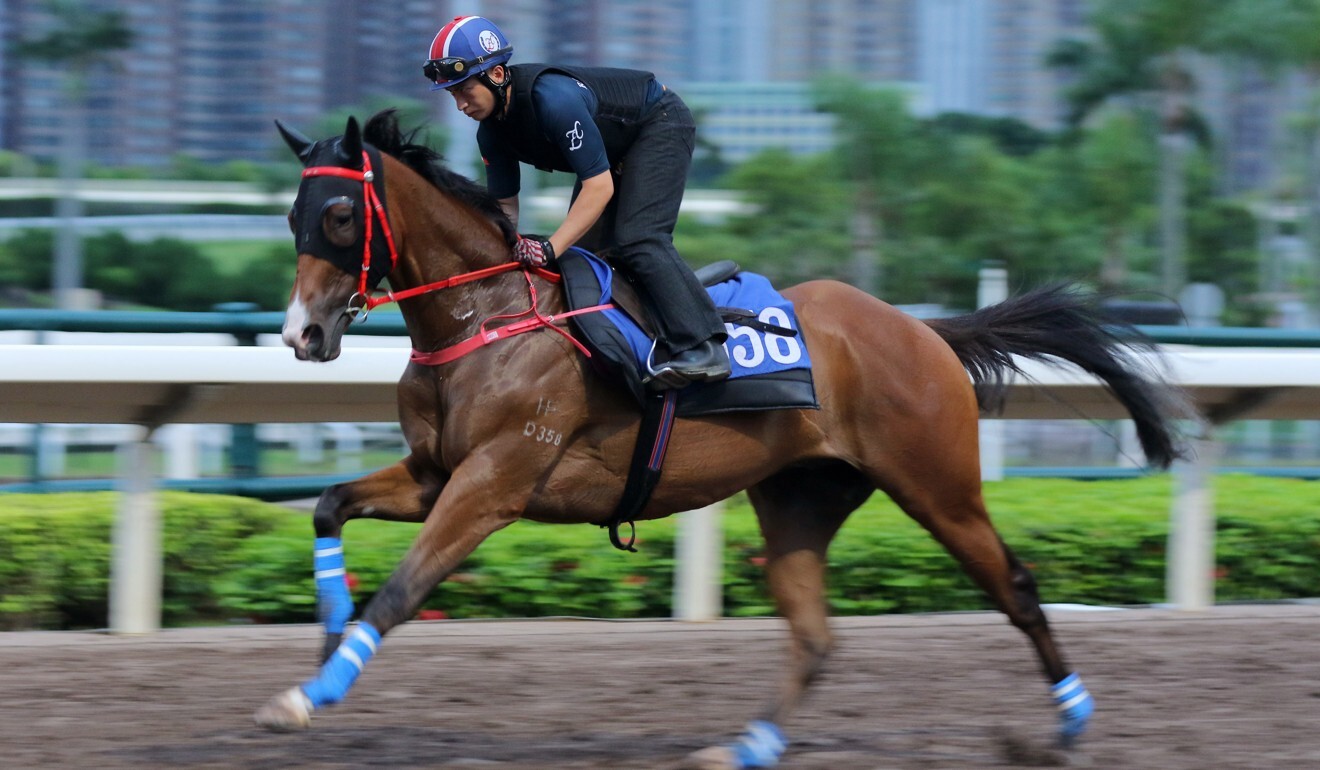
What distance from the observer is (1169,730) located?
463 centimetres

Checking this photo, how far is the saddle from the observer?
4137 millimetres

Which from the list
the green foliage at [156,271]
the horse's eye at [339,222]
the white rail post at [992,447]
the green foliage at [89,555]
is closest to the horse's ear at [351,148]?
the horse's eye at [339,222]

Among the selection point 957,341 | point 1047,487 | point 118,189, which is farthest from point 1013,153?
point 957,341

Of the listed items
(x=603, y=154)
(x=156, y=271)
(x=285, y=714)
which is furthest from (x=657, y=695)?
(x=156, y=271)

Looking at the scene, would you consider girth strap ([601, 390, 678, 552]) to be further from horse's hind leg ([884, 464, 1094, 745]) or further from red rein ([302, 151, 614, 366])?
horse's hind leg ([884, 464, 1094, 745])

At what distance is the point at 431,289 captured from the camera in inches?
162

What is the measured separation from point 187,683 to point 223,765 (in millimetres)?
1100

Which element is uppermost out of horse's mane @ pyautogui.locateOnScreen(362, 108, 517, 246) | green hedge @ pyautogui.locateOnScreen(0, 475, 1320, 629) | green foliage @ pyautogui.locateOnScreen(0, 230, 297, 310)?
horse's mane @ pyautogui.locateOnScreen(362, 108, 517, 246)

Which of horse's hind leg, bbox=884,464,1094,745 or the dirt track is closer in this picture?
the dirt track

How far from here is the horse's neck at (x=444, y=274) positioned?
410 centimetres

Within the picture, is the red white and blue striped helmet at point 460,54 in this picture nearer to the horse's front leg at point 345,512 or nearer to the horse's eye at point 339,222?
the horse's eye at point 339,222

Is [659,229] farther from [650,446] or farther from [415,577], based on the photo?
[415,577]

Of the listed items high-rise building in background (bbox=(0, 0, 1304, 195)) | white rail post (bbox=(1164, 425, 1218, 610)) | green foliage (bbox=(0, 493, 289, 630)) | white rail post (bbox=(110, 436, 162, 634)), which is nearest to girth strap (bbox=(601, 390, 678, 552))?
white rail post (bbox=(110, 436, 162, 634))

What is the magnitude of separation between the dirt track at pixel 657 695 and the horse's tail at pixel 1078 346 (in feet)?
3.01
